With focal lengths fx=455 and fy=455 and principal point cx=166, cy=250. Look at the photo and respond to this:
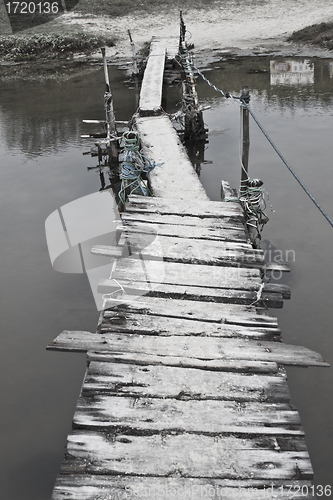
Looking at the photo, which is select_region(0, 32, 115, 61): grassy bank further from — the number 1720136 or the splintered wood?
the splintered wood

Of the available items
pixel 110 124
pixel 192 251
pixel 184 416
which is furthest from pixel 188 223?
pixel 110 124

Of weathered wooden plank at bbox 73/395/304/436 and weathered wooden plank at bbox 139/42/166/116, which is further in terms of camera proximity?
weathered wooden plank at bbox 139/42/166/116

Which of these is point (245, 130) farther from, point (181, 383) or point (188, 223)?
point (181, 383)

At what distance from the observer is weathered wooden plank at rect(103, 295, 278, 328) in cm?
483

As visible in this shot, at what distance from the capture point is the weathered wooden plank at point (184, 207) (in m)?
6.80

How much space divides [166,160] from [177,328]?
4909 millimetres

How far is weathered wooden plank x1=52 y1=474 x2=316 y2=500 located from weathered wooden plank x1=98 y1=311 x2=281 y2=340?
1.54m

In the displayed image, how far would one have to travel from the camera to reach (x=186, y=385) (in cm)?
408

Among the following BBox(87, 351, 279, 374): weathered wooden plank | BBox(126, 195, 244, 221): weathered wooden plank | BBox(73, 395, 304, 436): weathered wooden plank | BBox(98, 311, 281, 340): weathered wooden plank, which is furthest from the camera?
BBox(126, 195, 244, 221): weathered wooden plank

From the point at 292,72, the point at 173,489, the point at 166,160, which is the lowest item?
the point at 173,489

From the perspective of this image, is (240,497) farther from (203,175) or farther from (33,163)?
(33,163)

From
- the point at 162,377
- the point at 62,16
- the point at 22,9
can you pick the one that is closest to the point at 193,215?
the point at 162,377

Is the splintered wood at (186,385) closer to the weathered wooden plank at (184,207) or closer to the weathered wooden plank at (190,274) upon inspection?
the weathered wooden plank at (190,274)

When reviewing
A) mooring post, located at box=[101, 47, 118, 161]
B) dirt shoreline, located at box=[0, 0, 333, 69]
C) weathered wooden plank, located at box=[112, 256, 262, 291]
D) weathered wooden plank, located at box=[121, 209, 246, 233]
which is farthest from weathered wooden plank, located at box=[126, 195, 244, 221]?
dirt shoreline, located at box=[0, 0, 333, 69]
